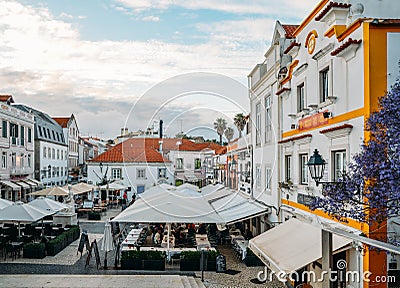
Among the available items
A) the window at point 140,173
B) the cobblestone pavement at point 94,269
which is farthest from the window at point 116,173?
the cobblestone pavement at point 94,269

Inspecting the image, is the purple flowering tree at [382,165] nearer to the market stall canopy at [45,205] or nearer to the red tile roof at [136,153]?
the market stall canopy at [45,205]

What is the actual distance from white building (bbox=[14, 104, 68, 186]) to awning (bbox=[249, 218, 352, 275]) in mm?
38238

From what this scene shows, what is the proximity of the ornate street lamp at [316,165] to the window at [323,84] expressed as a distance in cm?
202

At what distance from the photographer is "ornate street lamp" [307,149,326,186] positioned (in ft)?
35.6

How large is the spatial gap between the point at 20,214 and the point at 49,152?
41.1m

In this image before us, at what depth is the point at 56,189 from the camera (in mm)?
32594

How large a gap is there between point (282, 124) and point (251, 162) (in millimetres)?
5845

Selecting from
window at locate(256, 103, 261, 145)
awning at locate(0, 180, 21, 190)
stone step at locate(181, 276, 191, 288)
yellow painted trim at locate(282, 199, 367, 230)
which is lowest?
stone step at locate(181, 276, 191, 288)

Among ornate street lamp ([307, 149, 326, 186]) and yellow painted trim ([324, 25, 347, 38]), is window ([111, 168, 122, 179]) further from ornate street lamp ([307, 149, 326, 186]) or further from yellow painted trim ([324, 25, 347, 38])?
yellow painted trim ([324, 25, 347, 38])

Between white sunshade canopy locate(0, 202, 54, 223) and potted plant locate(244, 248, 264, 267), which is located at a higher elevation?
white sunshade canopy locate(0, 202, 54, 223)

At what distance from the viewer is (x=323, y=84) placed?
1248 centimetres

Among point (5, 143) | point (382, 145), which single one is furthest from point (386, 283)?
point (5, 143)

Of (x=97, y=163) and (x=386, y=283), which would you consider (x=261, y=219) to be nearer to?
(x=386, y=283)

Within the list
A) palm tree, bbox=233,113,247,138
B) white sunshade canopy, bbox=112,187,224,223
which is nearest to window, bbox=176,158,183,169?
palm tree, bbox=233,113,247,138
